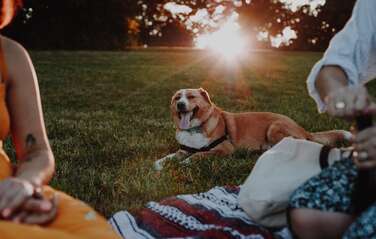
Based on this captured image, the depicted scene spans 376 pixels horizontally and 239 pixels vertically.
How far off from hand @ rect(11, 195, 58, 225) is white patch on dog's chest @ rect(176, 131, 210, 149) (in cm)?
447

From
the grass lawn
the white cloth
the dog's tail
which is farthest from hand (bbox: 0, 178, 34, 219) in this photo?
the dog's tail

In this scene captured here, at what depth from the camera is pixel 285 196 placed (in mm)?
2684

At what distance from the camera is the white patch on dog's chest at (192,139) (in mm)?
6359

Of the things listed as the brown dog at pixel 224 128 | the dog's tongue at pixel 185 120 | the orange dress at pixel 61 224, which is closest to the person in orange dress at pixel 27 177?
the orange dress at pixel 61 224

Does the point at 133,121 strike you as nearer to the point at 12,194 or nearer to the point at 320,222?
the point at 320,222

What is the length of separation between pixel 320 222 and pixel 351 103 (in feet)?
1.96

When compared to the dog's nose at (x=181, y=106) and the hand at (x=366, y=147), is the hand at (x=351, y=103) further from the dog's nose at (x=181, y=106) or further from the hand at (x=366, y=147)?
the dog's nose at (x=181, y=106)

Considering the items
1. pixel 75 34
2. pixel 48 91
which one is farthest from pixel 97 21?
pixel 48 91

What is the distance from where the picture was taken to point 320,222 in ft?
7.40

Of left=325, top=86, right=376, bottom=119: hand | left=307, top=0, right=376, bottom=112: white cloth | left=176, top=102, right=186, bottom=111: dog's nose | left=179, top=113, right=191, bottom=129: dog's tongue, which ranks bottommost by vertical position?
left=179, top=113, right=191, bottom=129: dog's tongue

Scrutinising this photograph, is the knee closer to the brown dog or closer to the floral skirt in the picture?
the floral skirt

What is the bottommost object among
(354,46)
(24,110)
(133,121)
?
(133,121)

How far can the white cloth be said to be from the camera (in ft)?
7.66

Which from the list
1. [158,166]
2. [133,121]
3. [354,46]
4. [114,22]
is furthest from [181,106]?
[114,22]
